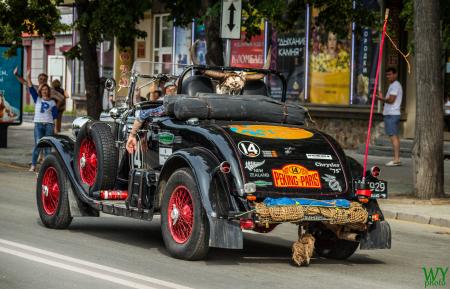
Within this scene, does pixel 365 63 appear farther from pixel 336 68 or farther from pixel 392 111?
pixel 392 111

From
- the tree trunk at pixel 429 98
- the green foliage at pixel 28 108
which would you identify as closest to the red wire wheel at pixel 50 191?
the tree trunk at pixel 429 98

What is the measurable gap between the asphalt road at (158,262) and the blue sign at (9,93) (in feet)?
47.9

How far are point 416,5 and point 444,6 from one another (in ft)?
8.16

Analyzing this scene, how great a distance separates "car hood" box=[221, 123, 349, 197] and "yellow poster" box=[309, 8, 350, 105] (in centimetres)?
1850

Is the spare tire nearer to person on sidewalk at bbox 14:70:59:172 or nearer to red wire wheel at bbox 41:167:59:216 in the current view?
red wire wheel at bbox 41:167:59:216

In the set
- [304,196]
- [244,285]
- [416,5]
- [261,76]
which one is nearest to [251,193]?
[304,196]

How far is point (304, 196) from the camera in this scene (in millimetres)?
10094

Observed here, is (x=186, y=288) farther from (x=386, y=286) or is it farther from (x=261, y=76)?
(x=261, y=76)

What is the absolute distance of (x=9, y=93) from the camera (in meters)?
28.1

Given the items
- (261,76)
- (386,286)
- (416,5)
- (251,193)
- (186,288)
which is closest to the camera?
(186,288)

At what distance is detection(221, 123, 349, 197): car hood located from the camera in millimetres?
10023

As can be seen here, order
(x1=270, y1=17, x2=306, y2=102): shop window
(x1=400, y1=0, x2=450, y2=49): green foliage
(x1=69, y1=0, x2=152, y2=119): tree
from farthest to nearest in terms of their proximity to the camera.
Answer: (x1=270, y1=17, x2=306, y2=102): shop window, (x1=69, y1=0, x2=152, y2=119): tree, (x1=400, y1=0, x2=450, y2=49): green foliage

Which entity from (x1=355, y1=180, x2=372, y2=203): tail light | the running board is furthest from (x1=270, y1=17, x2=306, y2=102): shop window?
(x1=355, y1=180, x2=372, y2=203): tail light

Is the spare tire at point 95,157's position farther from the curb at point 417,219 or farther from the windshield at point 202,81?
the curb at point 417,219
